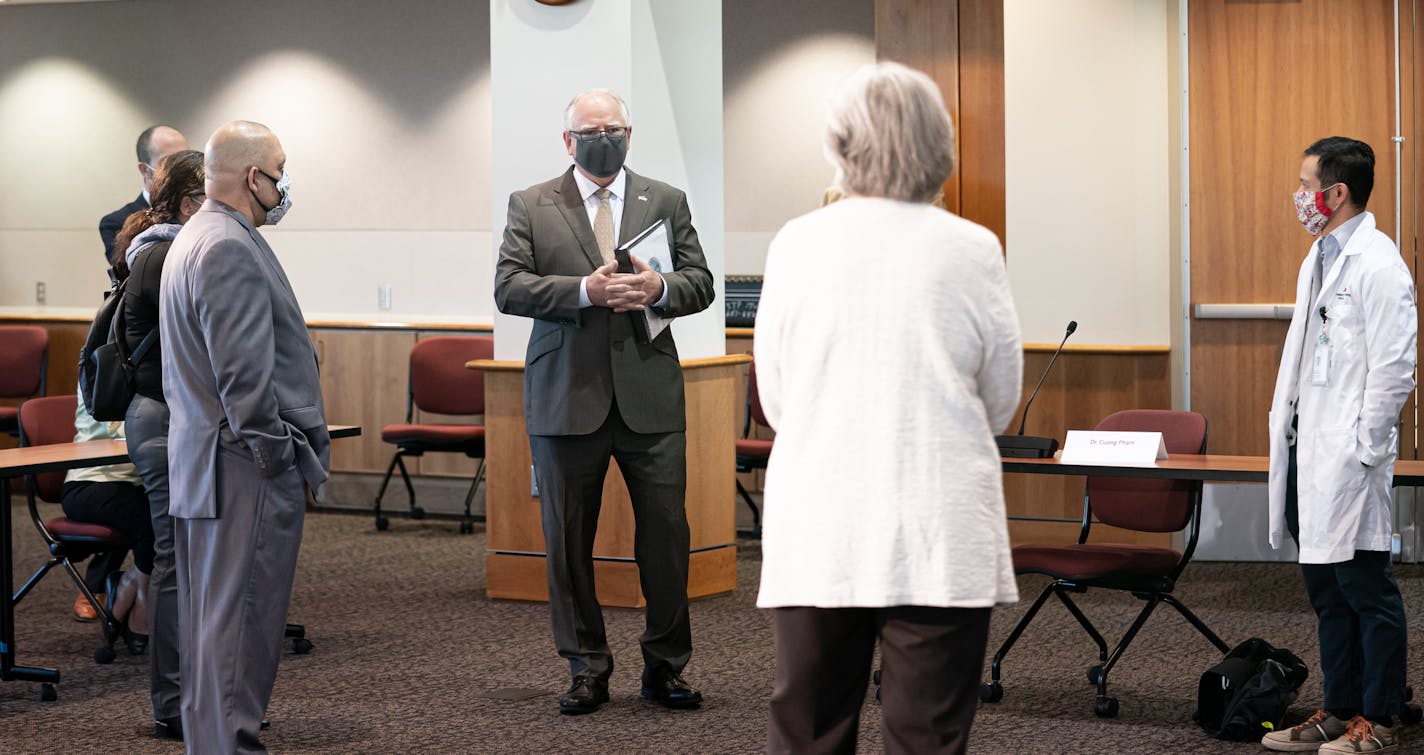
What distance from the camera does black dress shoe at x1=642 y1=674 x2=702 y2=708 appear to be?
4488 millimetres

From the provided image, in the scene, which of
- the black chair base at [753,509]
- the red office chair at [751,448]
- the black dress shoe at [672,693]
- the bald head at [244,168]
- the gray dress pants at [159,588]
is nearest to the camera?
the bald head at [244,168]

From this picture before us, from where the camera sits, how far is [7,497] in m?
4.95

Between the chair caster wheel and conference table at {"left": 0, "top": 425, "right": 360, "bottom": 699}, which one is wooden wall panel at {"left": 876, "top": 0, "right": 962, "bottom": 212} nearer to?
the chair caster wheel

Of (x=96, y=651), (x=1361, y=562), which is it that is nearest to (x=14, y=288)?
(x=96, y=651)

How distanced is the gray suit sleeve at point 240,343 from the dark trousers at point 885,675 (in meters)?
1.45

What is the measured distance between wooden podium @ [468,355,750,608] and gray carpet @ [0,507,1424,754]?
133 millimetres

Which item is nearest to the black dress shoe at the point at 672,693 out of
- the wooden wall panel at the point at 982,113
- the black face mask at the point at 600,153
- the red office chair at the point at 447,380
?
the black face mask at the point at 600,153

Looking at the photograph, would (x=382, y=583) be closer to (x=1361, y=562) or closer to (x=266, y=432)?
(x=266, y=432)

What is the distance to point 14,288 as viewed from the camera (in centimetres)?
1029

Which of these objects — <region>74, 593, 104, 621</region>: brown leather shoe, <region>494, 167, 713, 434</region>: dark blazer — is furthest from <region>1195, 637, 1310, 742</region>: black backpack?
<region>74, 593, 104, 621</region>: brown leather shoe

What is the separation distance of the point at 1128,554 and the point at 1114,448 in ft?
1.12

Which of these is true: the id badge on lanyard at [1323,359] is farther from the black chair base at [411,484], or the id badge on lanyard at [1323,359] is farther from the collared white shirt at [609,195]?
the black chair base at [411,484]

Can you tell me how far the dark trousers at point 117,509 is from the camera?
5141 mm

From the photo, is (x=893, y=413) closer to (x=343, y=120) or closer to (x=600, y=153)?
(x=600, y=153)
